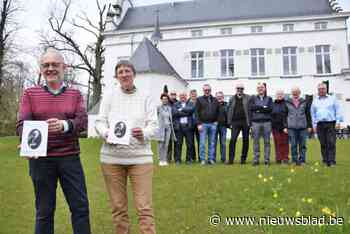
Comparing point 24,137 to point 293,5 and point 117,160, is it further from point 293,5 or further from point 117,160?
point 293,5

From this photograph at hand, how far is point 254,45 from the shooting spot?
3203 centimetres

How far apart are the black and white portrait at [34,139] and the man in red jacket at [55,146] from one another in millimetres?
107

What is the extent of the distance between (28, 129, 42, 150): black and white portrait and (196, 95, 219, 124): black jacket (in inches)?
258

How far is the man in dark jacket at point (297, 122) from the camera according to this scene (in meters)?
8.75

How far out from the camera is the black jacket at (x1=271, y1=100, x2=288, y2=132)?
9.17 meters

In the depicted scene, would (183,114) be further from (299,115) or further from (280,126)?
(299,115)

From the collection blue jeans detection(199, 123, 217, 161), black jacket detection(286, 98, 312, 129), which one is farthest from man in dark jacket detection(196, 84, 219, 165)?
black jacket detection(286, 98, 312, 129)

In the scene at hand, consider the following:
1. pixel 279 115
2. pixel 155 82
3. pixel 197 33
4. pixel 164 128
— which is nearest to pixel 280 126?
pixel 279 115

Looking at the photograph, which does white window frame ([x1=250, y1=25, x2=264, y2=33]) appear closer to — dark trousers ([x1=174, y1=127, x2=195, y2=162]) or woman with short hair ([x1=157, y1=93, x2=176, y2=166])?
dark trousers ([x1=174, y1=127, x2=195, y2=162])

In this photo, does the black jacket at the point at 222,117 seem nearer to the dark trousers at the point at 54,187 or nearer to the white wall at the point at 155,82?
the dark trousers at the point at 54,187

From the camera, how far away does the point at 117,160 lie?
11.8 ft

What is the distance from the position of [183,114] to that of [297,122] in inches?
117

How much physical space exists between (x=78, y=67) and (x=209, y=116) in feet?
92.8
